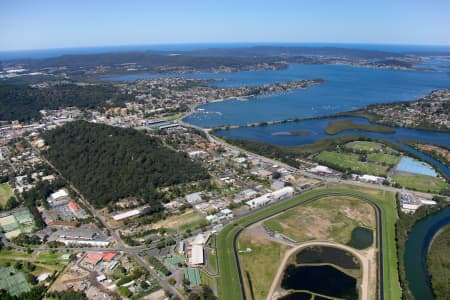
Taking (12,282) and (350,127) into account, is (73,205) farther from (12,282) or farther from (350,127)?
(350,127)

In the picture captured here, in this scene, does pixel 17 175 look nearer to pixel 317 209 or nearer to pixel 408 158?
pixel 317 209

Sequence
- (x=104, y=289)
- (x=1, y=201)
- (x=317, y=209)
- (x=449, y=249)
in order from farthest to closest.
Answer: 1. (x=1, y=201)
2. (x=317, y=209)
3. (x=449, y=249)
4. (x=104, y=289)

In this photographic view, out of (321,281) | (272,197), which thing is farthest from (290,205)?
(321,281)

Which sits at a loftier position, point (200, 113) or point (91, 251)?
point (200, 113)

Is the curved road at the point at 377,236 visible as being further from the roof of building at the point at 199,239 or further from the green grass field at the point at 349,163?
the green grass field at the point at 349,163

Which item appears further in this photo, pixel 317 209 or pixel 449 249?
pixel 317 209

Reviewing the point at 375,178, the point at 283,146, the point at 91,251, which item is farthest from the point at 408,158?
the point at 91,251

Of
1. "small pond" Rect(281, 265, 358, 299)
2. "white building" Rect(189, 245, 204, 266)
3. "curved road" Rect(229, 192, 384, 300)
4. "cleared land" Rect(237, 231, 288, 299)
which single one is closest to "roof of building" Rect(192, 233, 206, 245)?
"white building" Rect(189, 245, 204, 266)
